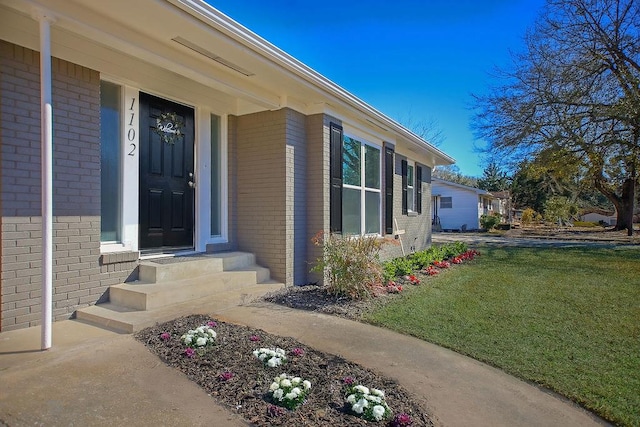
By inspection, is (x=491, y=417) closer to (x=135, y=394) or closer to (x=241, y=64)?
(x=135, y=394)

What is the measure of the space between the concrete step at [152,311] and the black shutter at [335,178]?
6.40ft

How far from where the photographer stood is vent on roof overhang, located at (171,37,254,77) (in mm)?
3910

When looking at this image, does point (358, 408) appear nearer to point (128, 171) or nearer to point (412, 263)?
point (128, 171)

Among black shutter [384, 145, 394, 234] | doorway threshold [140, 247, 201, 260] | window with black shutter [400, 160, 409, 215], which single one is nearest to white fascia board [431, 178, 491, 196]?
window with black shutter [400, 160, 409, 215]

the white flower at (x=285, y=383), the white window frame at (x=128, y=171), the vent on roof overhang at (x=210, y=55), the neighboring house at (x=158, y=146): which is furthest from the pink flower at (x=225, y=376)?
the vent on roof overhang at (x=210, y=55)

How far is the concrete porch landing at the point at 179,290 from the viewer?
380cm

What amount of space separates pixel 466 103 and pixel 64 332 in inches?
624

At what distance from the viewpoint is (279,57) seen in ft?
14.6

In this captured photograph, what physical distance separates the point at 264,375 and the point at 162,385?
27.2 inches

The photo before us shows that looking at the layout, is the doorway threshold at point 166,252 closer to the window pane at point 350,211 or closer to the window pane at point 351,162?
the window pane at point 350,211

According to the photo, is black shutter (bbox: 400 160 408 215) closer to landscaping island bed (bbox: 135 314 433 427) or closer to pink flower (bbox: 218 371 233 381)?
landscaping island bed (bbox: 135 314 433 427)

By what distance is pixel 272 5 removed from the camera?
309 inches

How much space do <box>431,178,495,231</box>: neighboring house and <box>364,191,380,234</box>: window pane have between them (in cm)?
1923

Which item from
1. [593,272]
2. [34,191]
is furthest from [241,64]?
[593,272]
